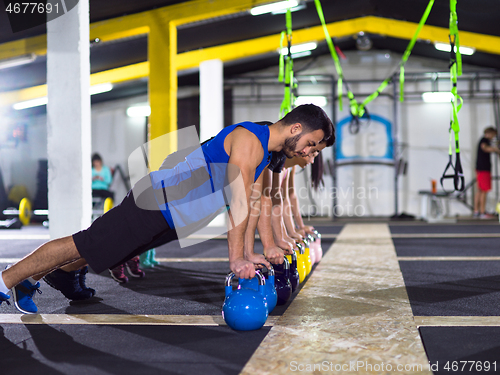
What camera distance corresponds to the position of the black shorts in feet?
7.00

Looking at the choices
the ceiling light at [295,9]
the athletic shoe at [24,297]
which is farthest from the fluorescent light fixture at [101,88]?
the athletic shoe at [24,297]

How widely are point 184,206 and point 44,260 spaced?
693 millimetres

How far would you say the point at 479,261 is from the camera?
416 centimetres

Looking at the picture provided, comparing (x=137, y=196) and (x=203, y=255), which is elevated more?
(x=137, y=196)

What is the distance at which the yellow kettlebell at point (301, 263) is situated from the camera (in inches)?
124

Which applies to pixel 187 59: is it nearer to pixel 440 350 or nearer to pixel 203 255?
pixel 203 255

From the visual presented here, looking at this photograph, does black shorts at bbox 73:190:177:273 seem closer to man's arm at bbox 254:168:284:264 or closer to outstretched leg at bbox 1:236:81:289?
outstretched leg at bbox 1:236:81:289

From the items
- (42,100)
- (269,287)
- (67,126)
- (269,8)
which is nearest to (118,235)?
(269,287)

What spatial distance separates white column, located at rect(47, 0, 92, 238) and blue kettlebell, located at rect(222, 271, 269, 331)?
291cm

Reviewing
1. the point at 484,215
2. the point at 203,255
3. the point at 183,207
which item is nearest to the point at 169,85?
the point at 203,255

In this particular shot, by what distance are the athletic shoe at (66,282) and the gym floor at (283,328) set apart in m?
0.07

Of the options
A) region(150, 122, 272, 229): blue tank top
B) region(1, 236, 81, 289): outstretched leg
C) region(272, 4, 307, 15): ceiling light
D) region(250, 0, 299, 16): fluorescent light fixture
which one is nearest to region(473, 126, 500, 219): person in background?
region(272, 4, 307, 15): ceiling light

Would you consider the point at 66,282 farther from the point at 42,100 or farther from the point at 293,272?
the point at 42,100

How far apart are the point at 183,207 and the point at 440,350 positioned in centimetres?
121
